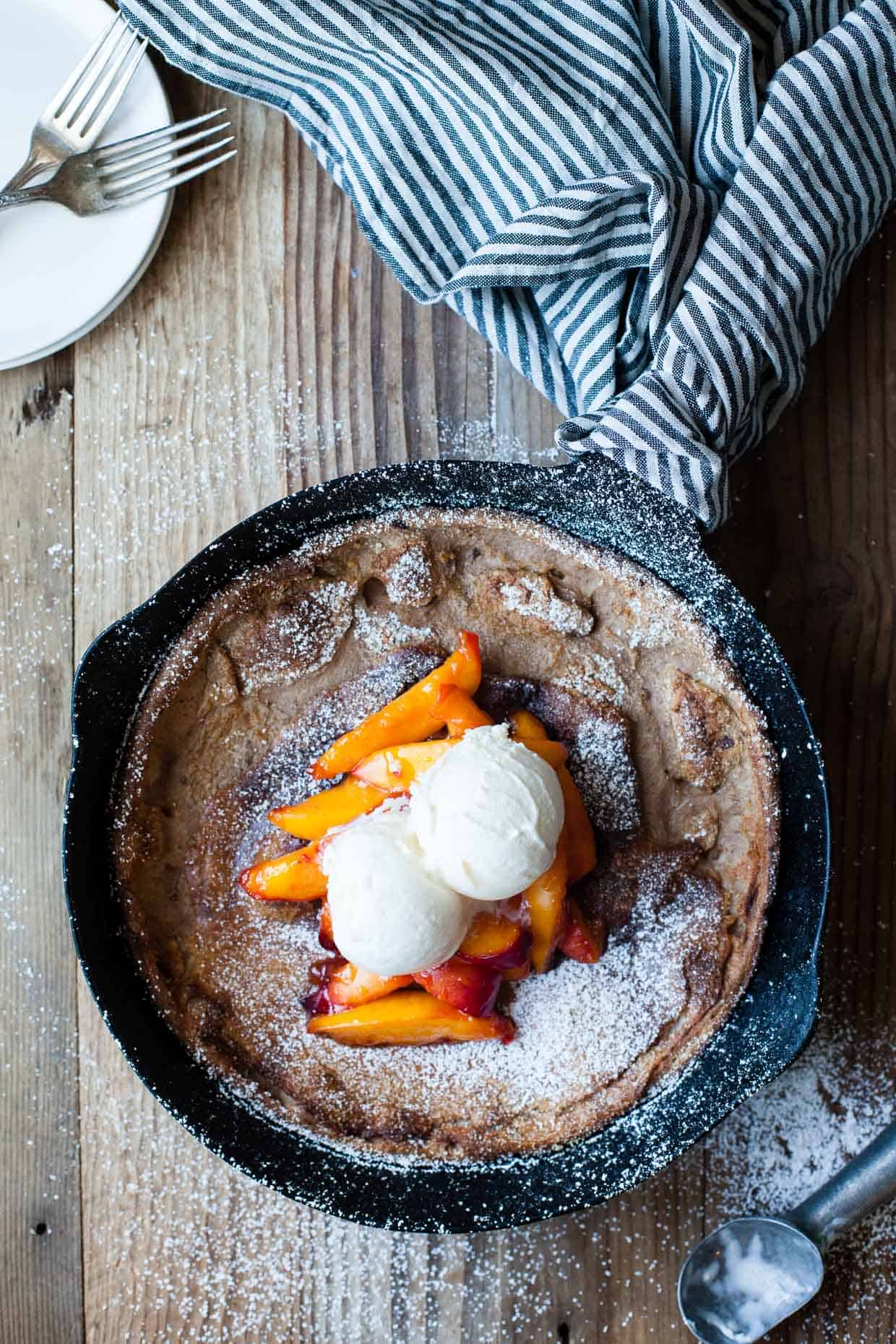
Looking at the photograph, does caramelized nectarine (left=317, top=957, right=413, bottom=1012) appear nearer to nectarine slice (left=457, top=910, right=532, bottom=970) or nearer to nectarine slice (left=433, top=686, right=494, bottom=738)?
nectarine slice (left=457, top=910, right=532, bottom=970)

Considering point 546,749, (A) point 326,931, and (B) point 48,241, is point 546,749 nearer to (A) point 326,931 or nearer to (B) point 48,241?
(A) point 326,931

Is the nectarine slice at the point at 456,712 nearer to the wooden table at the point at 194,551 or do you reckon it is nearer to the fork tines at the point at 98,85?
the wooden table at the point at 194,551

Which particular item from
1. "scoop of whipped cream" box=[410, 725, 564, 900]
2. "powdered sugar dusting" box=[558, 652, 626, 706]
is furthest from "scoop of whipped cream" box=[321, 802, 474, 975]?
"powdered sugar dusting" box=[558, 652, 626, 706]

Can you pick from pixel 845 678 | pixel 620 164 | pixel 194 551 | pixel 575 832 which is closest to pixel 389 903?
pixel 575 832

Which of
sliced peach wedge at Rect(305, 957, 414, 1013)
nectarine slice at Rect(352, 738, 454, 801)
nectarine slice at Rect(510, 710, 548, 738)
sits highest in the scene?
nectarine slice at Rect(510, 710, 548, 738)

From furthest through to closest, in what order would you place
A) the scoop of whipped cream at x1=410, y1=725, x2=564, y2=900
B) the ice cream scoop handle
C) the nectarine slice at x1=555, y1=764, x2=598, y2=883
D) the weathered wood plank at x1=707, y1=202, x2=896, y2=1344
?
1. the weathered wood plank at x1=707, y1=202, x2=896, y2=1344
2. the ice cream scoop handle
3. the nectarine slice at x1=555, y1=764, x2=598, y2=883
4. the scoop of whipped cream at x1=410, y1=725, x2=564, y2=900

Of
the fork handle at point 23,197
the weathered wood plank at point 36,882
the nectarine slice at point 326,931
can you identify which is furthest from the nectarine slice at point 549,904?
the fork handle at point 23,197

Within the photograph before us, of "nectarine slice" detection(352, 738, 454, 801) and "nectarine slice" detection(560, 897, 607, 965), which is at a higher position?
"nectarine slice" detection(352, 738, 454, 801)

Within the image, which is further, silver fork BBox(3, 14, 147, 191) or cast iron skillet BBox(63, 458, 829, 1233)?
silver fork BBox(3, 14, 147, 191)
